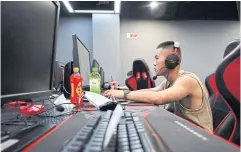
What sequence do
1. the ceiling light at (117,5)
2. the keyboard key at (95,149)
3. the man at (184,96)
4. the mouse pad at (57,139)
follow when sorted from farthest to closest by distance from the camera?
the ceiling light at (117,5) → the man at (184,96) → the mouse pad at (57,139) → the keyboard key at (95,149)

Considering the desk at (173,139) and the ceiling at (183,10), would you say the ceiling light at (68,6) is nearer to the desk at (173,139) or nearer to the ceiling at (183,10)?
the ceiling at (183,10)

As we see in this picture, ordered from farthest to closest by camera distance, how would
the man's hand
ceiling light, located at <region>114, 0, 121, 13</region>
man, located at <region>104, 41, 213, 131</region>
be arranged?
ceiling light, located at <region>114, 0, 121, 13</region> < the man's hand < man, located at <region>104, 41, 213, 131</region>

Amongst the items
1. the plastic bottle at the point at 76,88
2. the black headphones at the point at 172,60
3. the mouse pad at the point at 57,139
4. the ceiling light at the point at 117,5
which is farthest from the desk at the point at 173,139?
the ceiling light at the point at 117,5

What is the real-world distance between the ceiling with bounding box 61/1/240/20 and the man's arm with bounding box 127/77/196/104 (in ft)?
11.8

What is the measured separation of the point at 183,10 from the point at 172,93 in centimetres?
397

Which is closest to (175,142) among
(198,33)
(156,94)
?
(156,94)

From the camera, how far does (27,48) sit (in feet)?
2.34

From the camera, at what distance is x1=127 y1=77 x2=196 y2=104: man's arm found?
54.9 inches

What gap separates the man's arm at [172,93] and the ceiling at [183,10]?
3.58 metres

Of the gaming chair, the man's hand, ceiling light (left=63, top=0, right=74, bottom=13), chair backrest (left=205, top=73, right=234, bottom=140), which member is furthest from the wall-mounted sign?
the gaming chair

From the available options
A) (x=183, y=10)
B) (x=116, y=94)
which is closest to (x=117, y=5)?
(x=183, y=10)

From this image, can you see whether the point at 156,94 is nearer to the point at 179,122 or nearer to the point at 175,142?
the point at 179,122

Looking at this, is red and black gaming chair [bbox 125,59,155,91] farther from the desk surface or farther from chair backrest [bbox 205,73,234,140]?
the desk surface

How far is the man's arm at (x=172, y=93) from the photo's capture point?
139 cm
